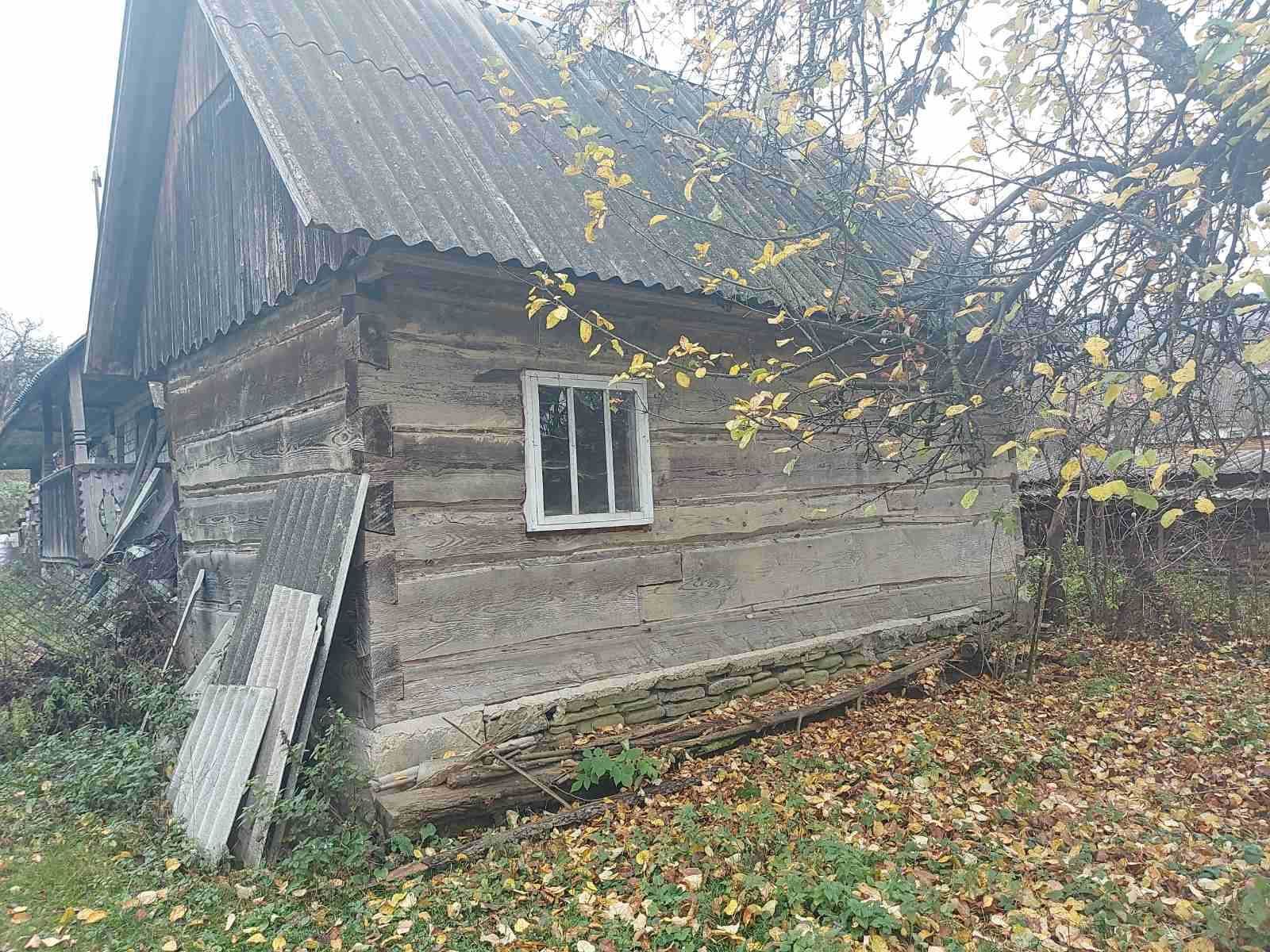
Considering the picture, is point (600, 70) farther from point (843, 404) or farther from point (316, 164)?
point (843, 404)

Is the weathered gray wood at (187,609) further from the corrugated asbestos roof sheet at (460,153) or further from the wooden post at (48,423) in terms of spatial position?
the wooden post at (48,423)

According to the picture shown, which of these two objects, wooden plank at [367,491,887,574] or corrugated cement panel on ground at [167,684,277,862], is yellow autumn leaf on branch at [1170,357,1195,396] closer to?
wooden plank at [367,491,887,574]

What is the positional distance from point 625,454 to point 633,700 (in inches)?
66.0

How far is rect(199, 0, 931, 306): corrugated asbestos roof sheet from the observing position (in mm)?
4523

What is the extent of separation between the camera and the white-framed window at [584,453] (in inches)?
203

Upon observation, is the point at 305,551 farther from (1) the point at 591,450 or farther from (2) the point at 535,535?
(1) the point at 591,450

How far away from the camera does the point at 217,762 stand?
464cm

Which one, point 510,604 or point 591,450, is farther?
point 591,450

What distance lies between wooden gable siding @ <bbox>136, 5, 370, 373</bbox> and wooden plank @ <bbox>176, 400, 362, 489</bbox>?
0.77m

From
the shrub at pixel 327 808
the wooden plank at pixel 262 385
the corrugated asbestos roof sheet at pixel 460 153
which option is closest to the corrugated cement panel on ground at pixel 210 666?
the shrub at pixel 327 808

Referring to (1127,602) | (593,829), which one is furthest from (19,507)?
(1127,602)

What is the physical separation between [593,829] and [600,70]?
6801mm

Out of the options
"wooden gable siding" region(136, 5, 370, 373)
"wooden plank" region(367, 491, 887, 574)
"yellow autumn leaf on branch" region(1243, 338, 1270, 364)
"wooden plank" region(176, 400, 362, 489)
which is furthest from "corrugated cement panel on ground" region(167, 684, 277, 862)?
"yellow autumn leaf on branch" region(1243, 338, 1270, 364)

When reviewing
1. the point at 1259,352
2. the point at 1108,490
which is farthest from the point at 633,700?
the point at 1259,352
